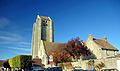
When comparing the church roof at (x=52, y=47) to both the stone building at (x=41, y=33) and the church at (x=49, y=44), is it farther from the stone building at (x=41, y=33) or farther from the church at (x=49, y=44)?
the stone building at (x=41, y=33)

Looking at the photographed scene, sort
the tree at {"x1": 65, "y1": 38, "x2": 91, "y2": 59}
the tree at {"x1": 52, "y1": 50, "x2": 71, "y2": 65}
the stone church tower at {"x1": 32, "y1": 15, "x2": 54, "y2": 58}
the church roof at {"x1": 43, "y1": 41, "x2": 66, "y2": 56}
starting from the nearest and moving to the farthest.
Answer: the tree at {"x1": 52, "y1": 50, "x2": 71, "y2": 65}
the tree at {"x1": 65, "y1": 38, "x2": 91, "y2": 59}
the church roof at {"x1": 43, "y1": 41, "x2": 66, "y2": 56}
the stone church tower at {"x1": 32, "y1": 15, "x2": 54, "y2": 58}

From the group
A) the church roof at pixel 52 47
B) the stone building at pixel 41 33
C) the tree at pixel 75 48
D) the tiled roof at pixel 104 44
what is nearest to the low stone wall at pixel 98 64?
the tree at pixel 75 48

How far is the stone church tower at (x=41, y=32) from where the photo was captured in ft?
292

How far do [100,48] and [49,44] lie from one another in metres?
20.5

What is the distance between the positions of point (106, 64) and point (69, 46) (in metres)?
24.0

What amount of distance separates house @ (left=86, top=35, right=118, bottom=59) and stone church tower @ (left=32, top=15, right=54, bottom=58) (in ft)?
81.5

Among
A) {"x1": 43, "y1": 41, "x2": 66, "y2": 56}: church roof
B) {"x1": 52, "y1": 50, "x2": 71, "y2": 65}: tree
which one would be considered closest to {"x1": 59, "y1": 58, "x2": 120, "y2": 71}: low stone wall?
{"x1": 52, "y1": 50, "x2": 71, "y2": 65}: tree

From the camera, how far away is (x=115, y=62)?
39.4 metres

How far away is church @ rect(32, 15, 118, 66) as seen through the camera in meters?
66.8

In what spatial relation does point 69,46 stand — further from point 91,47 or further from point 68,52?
point 91,47

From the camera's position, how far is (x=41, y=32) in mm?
89812

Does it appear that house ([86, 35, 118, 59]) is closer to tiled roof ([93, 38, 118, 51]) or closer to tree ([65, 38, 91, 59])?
tiled roof ([93, 38, 118, 51])

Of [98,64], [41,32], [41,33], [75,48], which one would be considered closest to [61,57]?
[75,48]

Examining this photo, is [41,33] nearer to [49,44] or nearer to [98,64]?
[49,44]
